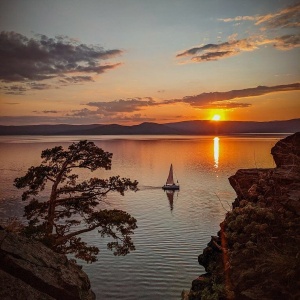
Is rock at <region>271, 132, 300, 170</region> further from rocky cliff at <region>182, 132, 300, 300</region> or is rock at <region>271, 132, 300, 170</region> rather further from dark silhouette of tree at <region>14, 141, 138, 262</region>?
dark silhouette of tree at <region>14, 141, 138, 262</region>

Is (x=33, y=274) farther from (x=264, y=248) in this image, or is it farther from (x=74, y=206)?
(x=264, y=248)

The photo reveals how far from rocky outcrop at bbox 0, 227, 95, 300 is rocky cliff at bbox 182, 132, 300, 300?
883cm

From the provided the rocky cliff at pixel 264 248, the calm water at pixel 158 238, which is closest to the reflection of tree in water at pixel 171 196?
the calm water at pixel 158 238

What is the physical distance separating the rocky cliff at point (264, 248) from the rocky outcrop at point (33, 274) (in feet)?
29.0

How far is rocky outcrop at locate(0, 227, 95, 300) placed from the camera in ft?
44.4

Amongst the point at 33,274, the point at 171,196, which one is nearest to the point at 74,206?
the point at 33,274

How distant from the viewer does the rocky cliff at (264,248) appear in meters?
15.9

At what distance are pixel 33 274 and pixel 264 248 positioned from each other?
1270cm

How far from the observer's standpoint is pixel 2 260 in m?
14.4

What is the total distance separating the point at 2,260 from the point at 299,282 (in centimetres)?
1420

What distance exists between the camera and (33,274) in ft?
48.0

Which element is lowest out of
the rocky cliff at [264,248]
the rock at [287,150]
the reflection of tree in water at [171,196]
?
the reflection of tree in water at [171,196]

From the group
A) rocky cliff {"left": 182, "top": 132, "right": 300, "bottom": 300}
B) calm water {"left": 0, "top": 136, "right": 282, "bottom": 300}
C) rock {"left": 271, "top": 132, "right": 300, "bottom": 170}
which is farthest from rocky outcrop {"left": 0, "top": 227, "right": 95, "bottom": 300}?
rock {"left": 271, "top": 132, "right": 300, "bottom": 170}

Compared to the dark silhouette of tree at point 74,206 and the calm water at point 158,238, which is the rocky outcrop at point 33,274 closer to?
the dark silhouette of tree at point 74,206
